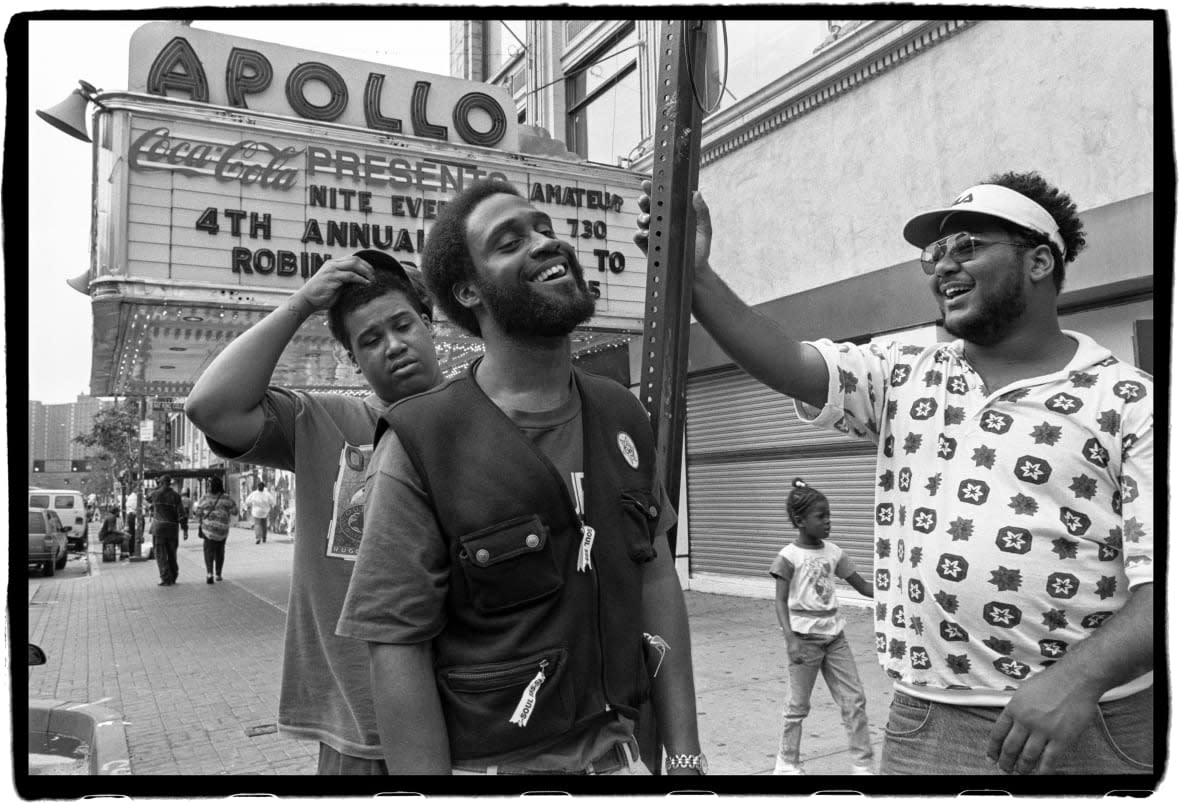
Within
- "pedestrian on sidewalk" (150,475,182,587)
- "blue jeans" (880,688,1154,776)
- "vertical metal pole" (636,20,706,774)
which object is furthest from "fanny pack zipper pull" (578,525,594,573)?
"pedestrian on sidewalk" (150,475,182,587)

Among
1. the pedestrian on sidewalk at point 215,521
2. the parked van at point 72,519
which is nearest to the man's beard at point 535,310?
the pedestrian on sidewalk at point 215,521

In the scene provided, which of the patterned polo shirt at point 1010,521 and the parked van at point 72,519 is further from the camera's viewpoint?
the parked van at point 72,519

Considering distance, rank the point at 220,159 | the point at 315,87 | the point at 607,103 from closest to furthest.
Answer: the point at 220,159, the point at 315,87, the point at 607,103

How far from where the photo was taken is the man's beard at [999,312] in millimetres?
2082

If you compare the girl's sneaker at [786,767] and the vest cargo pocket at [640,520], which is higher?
the vest cargo pocket at [640,520]

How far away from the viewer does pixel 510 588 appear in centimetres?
164

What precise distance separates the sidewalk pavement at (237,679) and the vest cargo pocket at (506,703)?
50.0 inches

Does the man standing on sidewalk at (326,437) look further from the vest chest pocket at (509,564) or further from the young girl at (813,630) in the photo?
the young girl at (813,630)

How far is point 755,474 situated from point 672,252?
852 cm

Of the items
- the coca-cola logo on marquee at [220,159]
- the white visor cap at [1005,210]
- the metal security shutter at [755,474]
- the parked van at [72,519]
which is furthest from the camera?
the parked van at [72,519]

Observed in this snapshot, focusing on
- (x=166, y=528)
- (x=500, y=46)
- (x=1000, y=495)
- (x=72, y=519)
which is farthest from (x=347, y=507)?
(x=72, y=519)

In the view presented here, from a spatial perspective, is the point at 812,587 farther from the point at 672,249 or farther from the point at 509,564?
the point at 509,564

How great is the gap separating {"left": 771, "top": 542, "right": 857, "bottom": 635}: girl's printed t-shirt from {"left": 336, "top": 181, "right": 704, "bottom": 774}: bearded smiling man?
9.53ft

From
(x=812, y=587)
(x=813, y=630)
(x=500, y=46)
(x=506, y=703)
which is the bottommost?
(x=813, y=630)
